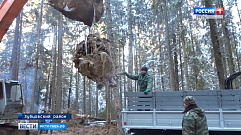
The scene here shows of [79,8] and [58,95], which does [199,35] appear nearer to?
[58,95]

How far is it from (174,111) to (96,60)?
2.33m

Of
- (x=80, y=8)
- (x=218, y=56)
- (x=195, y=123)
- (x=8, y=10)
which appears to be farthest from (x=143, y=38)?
(x=195, y=123)

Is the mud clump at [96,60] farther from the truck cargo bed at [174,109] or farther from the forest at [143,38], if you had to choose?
the forest at [143,38]

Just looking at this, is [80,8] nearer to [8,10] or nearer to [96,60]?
[96,60]

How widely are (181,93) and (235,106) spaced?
4.12 ft

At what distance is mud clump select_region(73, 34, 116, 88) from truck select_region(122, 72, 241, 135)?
2.57 feet

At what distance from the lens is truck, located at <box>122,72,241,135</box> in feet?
15.0

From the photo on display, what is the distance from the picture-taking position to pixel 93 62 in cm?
483

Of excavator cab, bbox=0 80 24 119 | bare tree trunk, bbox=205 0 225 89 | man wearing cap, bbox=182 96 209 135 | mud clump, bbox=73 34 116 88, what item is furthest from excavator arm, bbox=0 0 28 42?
bare tree trunk, bbox=205 0 225 89

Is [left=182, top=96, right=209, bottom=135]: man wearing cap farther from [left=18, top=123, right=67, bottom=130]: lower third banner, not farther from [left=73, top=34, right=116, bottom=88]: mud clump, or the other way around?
[left=18, top=123, right=67, bottom=130]: lower third banner

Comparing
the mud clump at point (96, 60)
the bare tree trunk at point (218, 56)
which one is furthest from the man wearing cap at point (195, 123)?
the bare tree trunk at point (218, 56)

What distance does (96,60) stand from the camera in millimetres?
4887

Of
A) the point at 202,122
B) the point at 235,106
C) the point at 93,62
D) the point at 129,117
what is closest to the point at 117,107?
the point at 129,117

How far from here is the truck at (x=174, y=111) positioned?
4566 mm
